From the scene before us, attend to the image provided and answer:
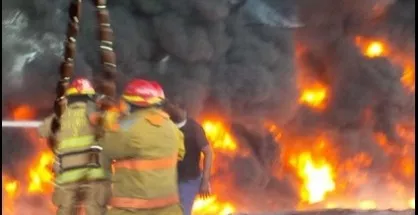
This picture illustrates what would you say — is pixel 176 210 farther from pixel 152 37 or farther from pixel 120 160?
pixel 152 37

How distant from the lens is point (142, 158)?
2795 millimetres

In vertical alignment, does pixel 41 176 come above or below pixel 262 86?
below

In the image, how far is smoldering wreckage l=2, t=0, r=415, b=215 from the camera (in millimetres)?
4590

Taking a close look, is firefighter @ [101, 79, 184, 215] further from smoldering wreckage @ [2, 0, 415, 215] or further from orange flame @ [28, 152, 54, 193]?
orange flame @ [28, 152, 54, 193]

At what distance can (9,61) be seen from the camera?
4.40 m

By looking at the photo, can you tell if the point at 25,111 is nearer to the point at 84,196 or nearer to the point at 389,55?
the point at 84,196

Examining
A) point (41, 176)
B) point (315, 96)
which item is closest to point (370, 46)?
point (315, 96)

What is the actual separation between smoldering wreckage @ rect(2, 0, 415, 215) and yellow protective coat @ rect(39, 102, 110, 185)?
4.72 feet

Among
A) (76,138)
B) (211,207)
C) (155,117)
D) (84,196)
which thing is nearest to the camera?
(84,196)

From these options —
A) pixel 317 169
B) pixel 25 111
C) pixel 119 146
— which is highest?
pixel 25 111

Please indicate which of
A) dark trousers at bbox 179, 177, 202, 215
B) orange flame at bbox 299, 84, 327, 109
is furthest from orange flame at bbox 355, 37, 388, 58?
dark trousers at bbox 179, 177, 202, 215

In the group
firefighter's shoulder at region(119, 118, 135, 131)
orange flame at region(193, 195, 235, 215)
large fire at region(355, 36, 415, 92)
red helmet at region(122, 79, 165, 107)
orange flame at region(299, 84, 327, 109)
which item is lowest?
orange flame at region(193, 195, 235, 215)

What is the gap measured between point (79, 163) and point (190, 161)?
1.36 meters

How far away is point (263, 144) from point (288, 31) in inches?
37.6
